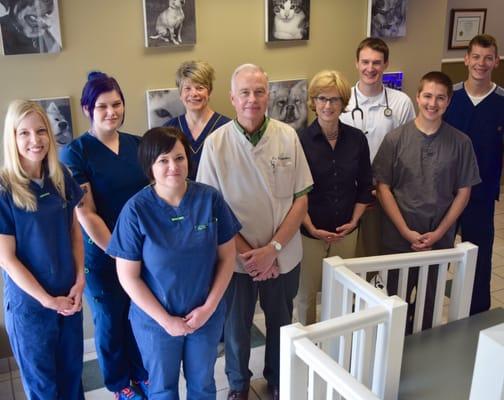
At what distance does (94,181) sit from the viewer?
1.98m

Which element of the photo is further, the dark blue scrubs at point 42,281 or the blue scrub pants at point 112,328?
the blue scrub pants at point 112,328

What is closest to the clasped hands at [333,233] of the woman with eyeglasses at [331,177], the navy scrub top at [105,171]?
the woman with eyeglasses at [331,177]

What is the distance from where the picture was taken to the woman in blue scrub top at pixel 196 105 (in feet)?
7.56

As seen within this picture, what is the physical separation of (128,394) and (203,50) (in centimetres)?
167

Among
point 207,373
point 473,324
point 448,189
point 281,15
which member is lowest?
point 207,373

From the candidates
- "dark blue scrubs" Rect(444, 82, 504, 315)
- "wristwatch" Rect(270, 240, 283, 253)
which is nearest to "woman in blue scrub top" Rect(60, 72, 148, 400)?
"wristwatch" Rect(270, 240, 283, 253)

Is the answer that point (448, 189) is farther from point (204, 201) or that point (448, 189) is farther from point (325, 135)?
point (204, 201)

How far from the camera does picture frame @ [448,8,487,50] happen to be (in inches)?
196

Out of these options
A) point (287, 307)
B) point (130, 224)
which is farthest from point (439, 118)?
point (130, 224)

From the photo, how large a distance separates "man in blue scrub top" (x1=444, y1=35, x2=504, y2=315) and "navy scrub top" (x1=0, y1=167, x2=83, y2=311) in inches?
79.6

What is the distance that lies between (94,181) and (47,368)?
702mm

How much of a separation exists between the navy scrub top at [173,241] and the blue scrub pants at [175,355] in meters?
0.10

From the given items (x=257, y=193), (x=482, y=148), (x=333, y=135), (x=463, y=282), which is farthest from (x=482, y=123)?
(x=257, y=193)

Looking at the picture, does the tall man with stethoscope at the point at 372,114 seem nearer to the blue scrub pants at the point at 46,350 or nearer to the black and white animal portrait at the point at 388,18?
the black and white animal portrait at the point at 388,18
